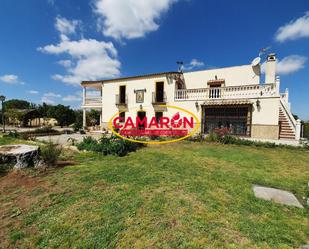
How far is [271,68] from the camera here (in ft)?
38.1

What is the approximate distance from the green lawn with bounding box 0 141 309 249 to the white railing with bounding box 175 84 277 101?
286 inches

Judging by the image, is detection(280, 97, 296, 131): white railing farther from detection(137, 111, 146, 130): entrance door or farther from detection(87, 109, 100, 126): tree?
detection(87, 109, 100, 126): tree

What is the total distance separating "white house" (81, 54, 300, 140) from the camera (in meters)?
10.5

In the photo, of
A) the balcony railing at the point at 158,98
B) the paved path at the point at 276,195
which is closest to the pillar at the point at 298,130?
the paved path at the point at 276,195

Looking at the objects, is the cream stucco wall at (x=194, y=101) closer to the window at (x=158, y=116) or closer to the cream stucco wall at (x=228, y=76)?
the cream stucco wall at (x=228, y=76)

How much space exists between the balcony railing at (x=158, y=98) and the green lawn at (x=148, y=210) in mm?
9833

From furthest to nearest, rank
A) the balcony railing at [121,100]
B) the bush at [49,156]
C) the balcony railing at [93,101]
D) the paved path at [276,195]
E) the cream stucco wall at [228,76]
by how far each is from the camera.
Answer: the balcony railing at [93,101]
the balcony railing at [121,100]
the cream stucco wall at [228,76]
the bush at [49,156]
the paved path at [276,195]

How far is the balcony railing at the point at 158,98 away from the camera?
14.1 meters

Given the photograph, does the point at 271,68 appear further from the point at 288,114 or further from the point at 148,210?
the point at 148,210

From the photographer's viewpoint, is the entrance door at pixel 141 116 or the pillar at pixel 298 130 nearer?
the pillar at pixel 298 130

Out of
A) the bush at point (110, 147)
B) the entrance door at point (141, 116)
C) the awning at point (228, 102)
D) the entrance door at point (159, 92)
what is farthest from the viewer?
the entrance door at point (141, 116)

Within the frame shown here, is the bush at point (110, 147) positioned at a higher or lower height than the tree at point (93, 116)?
lower

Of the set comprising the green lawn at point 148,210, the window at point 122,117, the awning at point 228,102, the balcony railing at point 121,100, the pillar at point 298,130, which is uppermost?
the balcony railing at point 121,100

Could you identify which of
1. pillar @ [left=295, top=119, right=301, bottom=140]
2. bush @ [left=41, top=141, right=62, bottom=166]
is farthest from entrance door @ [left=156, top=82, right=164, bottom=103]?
bush @ [left=41, top=141, right=62, bottom=166]
